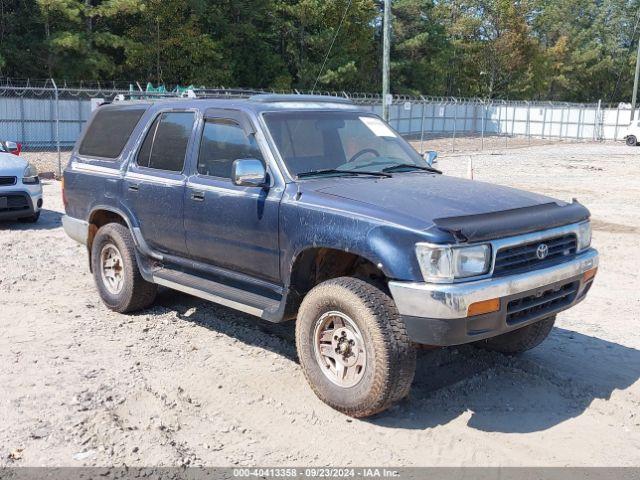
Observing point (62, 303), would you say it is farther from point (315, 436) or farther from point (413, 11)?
point (413, 11)

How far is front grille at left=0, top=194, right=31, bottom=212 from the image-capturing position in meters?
10.6

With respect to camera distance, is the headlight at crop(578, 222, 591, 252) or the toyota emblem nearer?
the toyota emblem

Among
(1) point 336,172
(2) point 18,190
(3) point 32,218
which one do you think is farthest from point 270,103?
(3) point 32,218

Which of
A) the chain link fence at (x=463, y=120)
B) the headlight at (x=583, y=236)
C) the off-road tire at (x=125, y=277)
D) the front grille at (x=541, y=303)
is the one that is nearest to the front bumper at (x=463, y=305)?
the front grille at (x=541, y=303)

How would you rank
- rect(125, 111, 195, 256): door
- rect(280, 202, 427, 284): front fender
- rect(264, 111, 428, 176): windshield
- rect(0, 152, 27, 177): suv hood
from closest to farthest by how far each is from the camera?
rect(280, 202, 427, 284): front fender
rect(264, 111, 428, 176): windshield
rect(125, 111, 195, 256): door
rect(0, 152, 27, 177): suv hood

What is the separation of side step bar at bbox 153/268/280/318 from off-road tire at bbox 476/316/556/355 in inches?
70.6

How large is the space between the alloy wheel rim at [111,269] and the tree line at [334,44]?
3087 cm

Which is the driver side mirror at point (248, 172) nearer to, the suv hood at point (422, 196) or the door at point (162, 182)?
the suv hood at point (422, 196)

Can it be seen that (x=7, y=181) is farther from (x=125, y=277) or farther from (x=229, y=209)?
(x=229, y=209)

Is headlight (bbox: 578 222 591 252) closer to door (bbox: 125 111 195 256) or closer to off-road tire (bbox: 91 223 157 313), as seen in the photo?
door (bbox: 125 111 195 256)

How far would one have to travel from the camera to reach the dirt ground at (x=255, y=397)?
13.4ft

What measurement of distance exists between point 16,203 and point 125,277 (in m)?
5.20

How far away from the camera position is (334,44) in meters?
52.2

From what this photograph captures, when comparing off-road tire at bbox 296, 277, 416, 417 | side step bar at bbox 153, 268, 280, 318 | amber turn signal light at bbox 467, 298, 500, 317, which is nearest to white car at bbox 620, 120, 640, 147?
side step bar at bbox 153, 268, 280, 318
